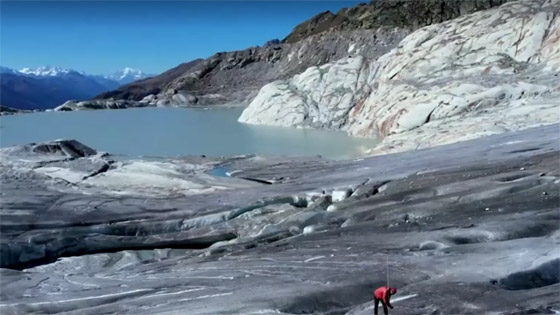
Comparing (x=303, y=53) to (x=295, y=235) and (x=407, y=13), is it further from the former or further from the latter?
(x=295, y=235)

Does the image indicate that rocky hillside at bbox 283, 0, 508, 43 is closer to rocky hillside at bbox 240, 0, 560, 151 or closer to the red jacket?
rocky hillside at bbox 240, 0, 560, 151

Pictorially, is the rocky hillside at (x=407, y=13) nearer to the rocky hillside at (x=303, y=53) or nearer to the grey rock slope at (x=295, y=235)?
the rocky hillside at (x=303, y=53)

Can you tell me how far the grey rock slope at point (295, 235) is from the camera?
24.9 feet

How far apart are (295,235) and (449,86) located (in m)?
19.4

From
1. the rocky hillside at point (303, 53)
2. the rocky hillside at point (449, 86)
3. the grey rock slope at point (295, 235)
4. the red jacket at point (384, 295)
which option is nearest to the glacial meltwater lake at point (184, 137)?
the rocky hillside at point (449, 86)

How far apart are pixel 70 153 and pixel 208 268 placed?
17.4 m

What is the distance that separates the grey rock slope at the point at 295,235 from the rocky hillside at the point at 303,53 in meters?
45.7

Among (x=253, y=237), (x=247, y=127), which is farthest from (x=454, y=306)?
(x=247, y=127)

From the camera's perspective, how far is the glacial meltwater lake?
94.8 ft

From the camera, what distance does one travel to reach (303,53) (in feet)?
236

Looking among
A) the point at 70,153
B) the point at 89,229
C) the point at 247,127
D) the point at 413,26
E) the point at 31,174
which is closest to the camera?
the point at 89,229

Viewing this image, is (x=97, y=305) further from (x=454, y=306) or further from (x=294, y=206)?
(x=294, y=206)

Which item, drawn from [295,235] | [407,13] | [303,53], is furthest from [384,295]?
[407,13]

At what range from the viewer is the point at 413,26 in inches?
2675
